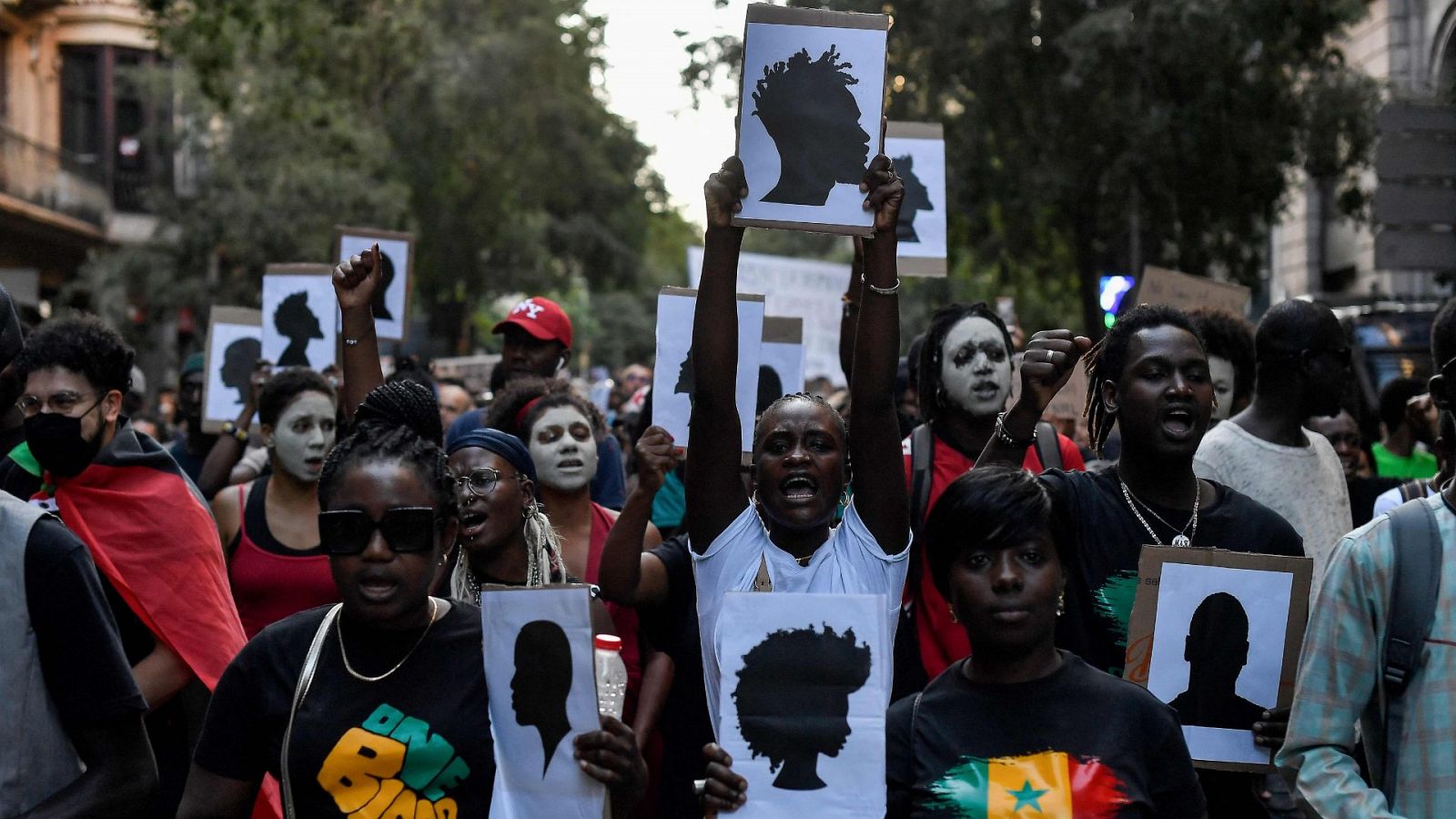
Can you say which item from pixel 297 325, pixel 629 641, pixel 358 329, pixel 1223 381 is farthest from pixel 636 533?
pixel 297 325

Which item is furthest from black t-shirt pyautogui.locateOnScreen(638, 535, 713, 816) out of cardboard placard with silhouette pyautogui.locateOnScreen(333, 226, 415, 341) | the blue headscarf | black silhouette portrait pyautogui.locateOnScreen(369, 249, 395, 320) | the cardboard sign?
black silhouette portrait pyautogui.locateOnScreen(369, 249, 395, 320)

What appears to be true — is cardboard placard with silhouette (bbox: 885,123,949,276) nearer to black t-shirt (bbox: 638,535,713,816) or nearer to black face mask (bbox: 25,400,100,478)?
black t-shirt (bbox: 638,535,713,816)

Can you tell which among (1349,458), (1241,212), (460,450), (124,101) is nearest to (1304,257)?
(1241,212)

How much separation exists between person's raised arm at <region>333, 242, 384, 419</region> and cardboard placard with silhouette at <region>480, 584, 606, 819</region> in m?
1.96

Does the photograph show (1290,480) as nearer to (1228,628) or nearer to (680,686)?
(1228,628)

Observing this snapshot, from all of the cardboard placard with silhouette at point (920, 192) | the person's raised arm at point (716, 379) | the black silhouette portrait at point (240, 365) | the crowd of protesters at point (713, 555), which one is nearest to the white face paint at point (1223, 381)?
the crowd of protesters at point (713, 555)

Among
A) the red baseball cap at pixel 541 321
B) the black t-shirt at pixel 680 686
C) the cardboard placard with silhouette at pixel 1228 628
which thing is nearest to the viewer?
the cardboard placard with silhouette at pixel 1228 628

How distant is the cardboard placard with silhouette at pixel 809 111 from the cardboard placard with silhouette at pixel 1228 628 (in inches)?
44.0

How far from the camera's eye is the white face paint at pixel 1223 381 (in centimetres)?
641

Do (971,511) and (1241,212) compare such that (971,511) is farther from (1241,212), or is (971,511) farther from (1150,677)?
(1241,212)

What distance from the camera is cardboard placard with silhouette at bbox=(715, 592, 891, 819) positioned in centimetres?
336

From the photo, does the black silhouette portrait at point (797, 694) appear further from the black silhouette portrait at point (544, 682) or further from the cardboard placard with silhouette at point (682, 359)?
the cardboard placard with silhouette at point (682, 359)

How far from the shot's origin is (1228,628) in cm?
409

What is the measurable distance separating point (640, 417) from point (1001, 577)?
457 centimetres
